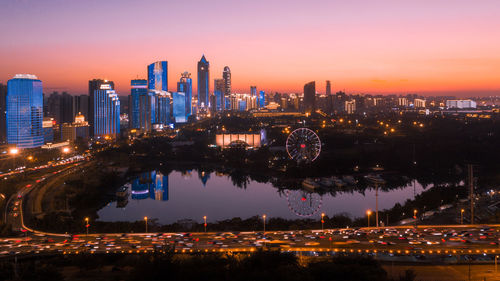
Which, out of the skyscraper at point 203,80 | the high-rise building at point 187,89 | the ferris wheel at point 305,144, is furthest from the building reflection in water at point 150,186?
the skyscraper at point 203,80

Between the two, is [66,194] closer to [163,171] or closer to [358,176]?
[163,171]

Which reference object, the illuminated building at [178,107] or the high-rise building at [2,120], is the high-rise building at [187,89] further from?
the high-rise building at [2,120]

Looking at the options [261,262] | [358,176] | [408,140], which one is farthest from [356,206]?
[408,140]

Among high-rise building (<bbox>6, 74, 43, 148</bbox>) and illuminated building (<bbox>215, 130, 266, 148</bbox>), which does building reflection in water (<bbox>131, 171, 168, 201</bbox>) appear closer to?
illuminated building (<bbox>215, 130, 266, 148</bbox>)

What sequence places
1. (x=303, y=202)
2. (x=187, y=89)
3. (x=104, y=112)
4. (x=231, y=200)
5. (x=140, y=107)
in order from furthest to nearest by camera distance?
(x=187, y=89)
(x=140, y=107)
(x=104, y=112)
(x=231, y=200)
(x=303, y=202)

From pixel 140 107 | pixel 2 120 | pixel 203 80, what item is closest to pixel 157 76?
pixel 140 107

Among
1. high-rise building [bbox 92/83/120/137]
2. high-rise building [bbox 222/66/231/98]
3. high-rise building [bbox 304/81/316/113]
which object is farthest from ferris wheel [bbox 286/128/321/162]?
high-rise building [bbox 222/66/231/98]

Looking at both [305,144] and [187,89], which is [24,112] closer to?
[305,144]
